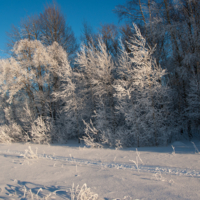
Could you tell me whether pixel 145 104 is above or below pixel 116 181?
above

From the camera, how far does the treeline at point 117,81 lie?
9383mm

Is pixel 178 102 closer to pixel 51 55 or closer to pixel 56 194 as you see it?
pixel 56 194

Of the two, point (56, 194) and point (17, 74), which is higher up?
point (17, 74)

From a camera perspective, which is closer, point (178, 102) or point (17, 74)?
point (178, 102)

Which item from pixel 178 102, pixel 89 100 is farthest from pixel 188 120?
pixel 89 100

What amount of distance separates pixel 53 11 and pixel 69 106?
14957 millimetres

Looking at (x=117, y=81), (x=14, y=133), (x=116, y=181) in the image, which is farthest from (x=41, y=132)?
(x=116, y=181)

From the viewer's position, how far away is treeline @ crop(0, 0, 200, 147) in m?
9.38

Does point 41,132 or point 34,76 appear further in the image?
point 34,76

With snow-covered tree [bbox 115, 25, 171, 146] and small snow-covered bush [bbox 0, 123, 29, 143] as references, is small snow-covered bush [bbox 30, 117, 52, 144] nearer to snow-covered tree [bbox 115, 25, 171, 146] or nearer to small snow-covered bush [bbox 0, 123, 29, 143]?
small snow-covered bush [bbox 0, 123, 29, 143]

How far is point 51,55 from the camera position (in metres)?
16.9

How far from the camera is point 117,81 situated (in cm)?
1138

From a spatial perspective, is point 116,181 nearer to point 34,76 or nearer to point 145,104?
point 145,104

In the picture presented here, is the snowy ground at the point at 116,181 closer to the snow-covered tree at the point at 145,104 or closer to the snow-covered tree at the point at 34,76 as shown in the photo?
the snow-covered tree at the point at 145,104
